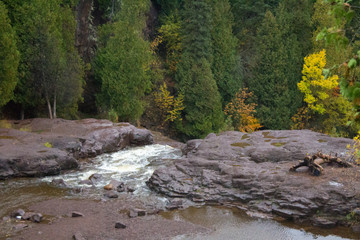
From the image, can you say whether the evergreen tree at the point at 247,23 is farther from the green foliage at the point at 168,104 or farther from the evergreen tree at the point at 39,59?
the evergreen tree at the point at 39,59

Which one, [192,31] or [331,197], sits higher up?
[192,31]

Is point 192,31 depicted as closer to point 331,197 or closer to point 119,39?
point 119,39

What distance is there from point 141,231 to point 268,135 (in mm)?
10549

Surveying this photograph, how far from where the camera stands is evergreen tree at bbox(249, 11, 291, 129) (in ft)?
105

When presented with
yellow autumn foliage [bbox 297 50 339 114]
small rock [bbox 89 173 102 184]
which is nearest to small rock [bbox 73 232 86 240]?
small rock [bbox 89 173 102 184]

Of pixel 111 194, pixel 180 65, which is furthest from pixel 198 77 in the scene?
pixel 111 194

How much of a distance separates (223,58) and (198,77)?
15.2 feet

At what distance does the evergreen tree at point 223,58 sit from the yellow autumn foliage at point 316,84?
6717mm

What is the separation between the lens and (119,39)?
2650 cm

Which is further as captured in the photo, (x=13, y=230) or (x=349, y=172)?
(x=349, y=172)

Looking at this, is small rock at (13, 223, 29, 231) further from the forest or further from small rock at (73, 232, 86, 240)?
the forest

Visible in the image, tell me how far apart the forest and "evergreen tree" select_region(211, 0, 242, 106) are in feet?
0.33

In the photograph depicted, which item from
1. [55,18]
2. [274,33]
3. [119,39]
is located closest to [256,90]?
[274,33]

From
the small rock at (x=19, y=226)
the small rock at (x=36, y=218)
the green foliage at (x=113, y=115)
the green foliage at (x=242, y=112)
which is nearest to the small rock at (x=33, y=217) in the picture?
the small rock at (x=36, y=218)
